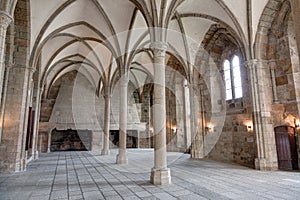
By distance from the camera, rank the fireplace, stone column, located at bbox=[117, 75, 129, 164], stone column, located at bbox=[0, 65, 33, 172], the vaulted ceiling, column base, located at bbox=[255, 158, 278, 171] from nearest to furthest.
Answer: stone column, located at bbox=[0, 65, 33, 172], column base, located at bbox=[255, 158, 278, 171], the vaulted ceiling, stone column, located at bbox=[117, 75, 129, 164], the fireplace

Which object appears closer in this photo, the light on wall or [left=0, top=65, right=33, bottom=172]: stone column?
[left=0, top=65, right=33, bottom=172]: stone column

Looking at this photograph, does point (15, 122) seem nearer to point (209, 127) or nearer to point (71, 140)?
point (209, 127)

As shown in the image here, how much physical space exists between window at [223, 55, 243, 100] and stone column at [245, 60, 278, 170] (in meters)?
1.95

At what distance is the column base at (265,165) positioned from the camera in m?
8.20

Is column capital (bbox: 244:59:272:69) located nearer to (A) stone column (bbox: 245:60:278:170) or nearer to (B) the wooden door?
(A) stone column (bbox: 245:60:278:170)

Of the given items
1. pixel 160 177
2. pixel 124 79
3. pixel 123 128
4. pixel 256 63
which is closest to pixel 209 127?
pixel 256 63

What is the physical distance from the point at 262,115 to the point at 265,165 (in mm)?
2088

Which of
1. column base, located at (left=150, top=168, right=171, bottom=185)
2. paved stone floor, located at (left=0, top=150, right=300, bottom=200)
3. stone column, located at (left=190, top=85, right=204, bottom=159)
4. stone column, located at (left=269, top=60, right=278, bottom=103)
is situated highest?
stone column, located at (left=269, top=60, right=278, bottom=103)

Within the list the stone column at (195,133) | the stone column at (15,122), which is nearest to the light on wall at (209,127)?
the stone column at (195,133)

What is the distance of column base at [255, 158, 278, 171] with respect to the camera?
8.20m

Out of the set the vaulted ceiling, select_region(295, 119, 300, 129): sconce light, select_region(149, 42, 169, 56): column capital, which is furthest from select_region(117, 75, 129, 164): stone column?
select_region(295, 119, 300, 129): sconce light

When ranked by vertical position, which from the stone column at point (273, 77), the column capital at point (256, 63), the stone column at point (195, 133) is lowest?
the stone column at point (195, 133)

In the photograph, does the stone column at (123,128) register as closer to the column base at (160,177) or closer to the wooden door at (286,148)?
the column base at (160,177)

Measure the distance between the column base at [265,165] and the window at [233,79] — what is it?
382 cm
